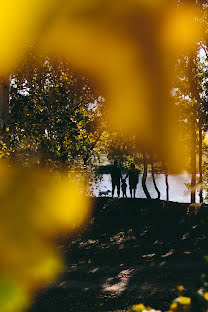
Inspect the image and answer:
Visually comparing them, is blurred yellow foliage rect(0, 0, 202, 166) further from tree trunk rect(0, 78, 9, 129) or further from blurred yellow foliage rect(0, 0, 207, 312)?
tree trunk rect(0, 78, 9, 129)

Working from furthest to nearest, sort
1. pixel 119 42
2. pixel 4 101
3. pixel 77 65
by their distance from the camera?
pixel 119 42
pixel 77 65
pixel 4 101

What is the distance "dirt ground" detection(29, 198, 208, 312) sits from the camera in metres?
7.78

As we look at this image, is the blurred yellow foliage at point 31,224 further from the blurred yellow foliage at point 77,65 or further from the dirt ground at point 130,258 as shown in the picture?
the dirt ground at point 130,258

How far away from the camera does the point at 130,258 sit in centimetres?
1085

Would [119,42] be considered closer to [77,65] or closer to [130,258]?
[77,65]

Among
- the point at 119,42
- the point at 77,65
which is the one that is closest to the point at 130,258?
the point at 77,65

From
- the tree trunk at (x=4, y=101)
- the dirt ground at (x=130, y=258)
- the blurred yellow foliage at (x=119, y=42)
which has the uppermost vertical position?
the blurred yellow foliage at (x=119, y=42)

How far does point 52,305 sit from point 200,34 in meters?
18.3

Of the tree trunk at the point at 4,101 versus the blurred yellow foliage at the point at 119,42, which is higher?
the blurred yellow foliage at the point at 119,42

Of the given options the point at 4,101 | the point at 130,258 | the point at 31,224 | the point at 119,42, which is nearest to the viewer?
the point at 130,258

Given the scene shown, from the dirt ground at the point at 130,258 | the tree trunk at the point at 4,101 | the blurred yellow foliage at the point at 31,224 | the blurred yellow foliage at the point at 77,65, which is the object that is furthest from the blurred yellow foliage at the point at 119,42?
the dirt ground at the point at 130,258

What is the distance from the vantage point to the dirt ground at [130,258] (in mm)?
7777

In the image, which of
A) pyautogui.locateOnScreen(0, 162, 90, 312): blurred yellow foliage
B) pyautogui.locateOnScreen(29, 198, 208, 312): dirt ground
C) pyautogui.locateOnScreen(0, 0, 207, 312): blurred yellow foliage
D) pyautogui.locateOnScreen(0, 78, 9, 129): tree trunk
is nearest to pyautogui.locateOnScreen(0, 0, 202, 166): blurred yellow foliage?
pyautogui.locateOnScreen(0, 0, 207, 312): blurred yellow foliage

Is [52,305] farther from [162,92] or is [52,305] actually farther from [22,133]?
[162,92]
